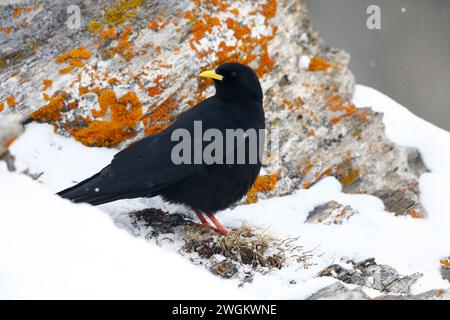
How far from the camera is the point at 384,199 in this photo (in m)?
7.01

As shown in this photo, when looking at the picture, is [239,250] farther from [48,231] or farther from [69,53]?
[69,53]

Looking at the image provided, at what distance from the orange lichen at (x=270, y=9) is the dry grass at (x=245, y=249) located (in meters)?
3.75

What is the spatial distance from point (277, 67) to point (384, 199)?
2.26m

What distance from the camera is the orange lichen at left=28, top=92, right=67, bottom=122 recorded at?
6.13 m

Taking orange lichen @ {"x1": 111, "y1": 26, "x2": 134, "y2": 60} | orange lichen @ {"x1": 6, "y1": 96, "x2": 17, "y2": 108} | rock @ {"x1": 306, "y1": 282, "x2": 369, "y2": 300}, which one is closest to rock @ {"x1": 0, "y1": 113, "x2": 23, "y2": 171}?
rock @ {"x1": 306, "y1": 282, "x2": 369, "y2": 300}

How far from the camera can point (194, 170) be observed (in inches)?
196

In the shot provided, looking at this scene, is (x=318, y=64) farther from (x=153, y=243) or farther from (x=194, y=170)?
(x=153, y=243)

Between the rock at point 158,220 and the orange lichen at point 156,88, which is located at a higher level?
the orange lichen at point 156,88

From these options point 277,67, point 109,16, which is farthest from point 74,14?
point 277,67

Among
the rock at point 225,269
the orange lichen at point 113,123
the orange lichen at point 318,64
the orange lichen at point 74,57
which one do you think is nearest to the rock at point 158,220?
the rock at point 225,269

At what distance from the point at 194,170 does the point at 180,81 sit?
1.93 m

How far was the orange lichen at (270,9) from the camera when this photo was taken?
24.1 feet

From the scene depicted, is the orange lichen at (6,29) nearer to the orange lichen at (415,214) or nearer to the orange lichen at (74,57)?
the orange lichen at (74,57)
